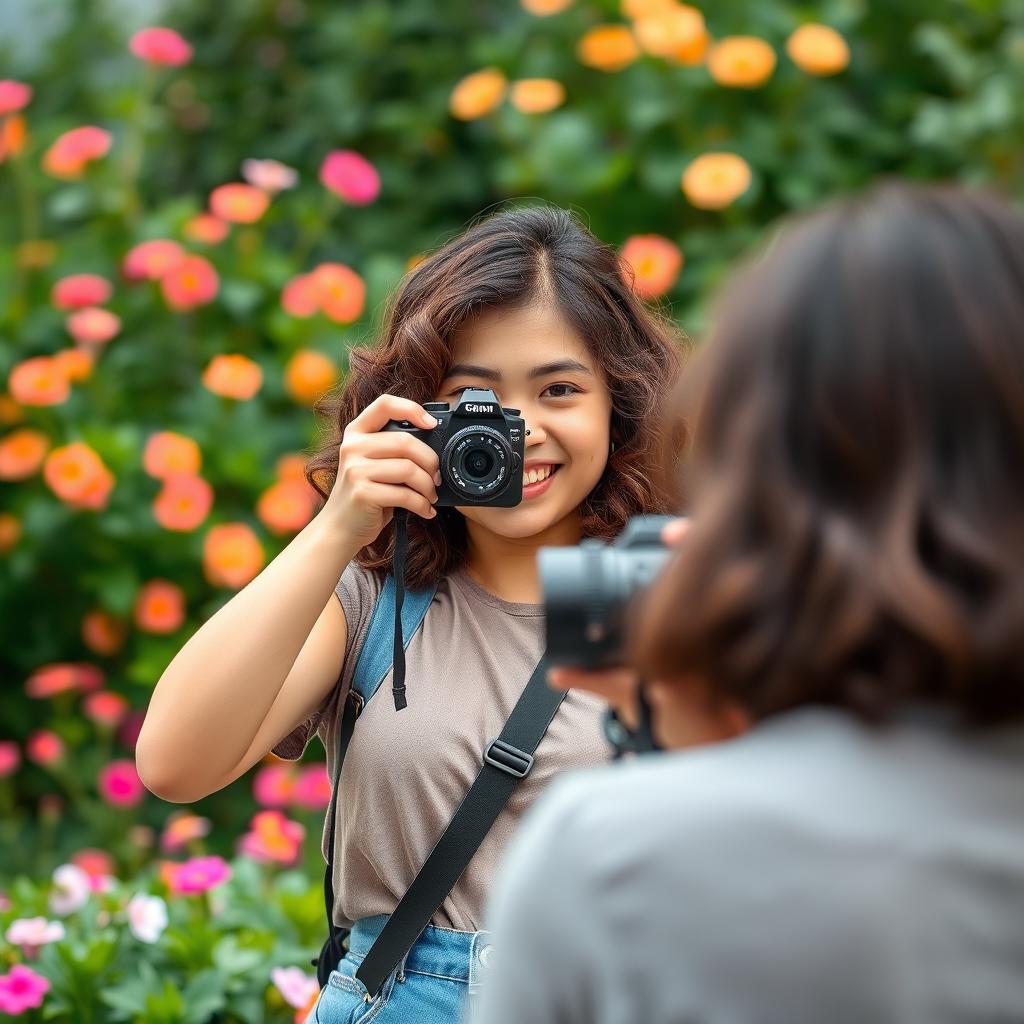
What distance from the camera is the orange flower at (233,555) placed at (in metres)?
2.91

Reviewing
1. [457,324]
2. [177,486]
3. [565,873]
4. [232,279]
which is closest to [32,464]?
[177,486]

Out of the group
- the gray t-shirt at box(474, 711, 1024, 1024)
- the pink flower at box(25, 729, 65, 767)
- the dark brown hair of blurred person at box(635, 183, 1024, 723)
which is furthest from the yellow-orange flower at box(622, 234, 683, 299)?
the gray t-shirt at box(474, 711, 1024, 1024)

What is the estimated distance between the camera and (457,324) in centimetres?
161

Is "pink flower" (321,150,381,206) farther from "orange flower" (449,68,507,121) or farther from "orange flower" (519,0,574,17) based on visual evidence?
"orange flower" (519,0,574,17)

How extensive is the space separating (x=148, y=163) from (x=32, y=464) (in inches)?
47.5

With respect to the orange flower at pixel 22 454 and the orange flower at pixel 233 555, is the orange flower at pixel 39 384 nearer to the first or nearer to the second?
the orange flower at pixel 22 454

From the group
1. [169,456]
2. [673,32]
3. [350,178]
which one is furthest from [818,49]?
[169,456]

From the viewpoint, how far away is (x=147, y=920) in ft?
6.87

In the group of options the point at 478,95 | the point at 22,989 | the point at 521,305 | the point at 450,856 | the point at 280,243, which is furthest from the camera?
the point at 280,243

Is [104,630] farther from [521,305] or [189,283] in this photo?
[521,305]

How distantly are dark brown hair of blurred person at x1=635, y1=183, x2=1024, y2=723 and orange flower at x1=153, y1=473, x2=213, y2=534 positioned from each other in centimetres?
222

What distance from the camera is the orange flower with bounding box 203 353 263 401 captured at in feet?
9.73

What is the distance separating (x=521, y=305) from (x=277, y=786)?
1.52 meters

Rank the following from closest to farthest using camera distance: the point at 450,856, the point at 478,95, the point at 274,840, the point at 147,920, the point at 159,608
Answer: the point at 450,856 < the point at 147,920 < the point at 274,840 < the point at 159,608 < the point at 478,95
